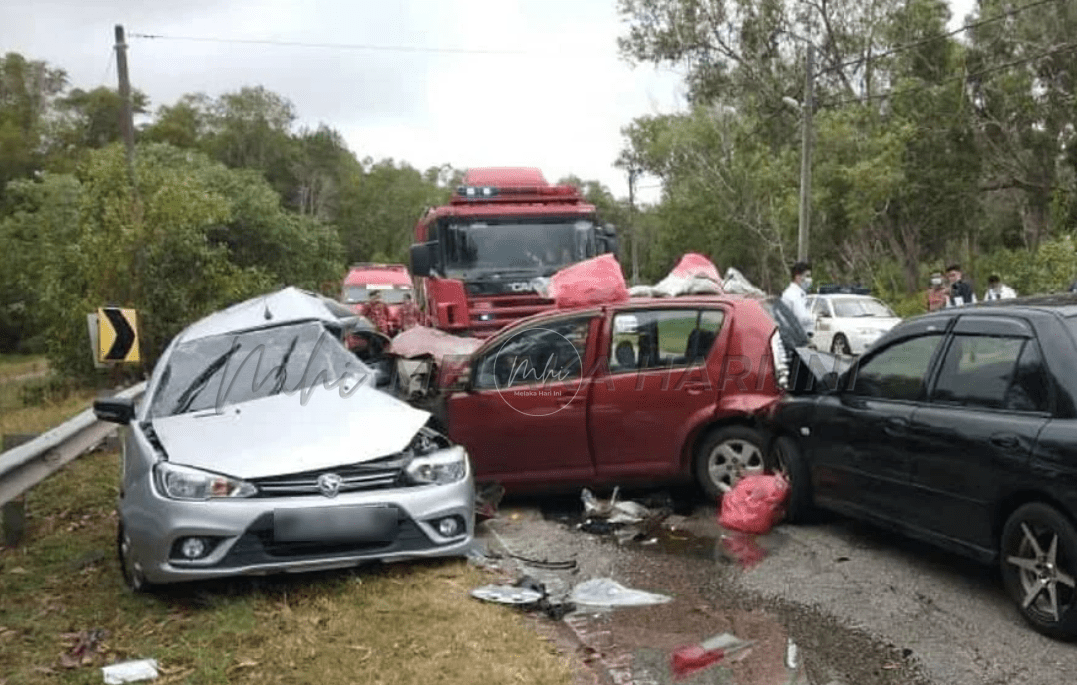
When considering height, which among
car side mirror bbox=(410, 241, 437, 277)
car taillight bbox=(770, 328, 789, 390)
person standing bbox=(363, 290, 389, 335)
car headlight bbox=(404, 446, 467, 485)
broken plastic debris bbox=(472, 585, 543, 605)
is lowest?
broken plastic debris bbox=(472, 585, 543, 605)

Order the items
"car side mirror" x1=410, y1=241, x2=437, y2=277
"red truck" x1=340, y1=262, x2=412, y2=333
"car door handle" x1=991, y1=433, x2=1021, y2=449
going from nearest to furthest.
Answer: "car door handle" x1=991, y1=433, x2=1021, y2=449 < "car side mirror" x1=410, y1=241, x2=437, y2=277 < "red truck" x1=340, y1=262, x2=412, y2=333

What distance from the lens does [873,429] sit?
5.55 m

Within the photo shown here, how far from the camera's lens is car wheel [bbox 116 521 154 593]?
5258mm

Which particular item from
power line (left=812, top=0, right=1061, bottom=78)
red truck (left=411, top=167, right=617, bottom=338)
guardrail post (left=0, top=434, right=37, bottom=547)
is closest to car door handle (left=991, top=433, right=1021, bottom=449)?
guardrail post (left=0, top=434, right=37, bottom=547)

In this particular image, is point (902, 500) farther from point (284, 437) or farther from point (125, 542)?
point (125, 542)

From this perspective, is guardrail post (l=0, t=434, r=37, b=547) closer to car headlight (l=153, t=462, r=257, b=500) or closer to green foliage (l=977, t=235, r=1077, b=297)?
car headlight (l=153, t=462, r=257, b=500)

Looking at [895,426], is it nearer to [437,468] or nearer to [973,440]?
[973,440]

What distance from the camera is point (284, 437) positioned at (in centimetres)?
551

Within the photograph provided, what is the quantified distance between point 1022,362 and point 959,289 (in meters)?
13.1

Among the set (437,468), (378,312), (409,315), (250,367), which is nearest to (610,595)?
(437,468)

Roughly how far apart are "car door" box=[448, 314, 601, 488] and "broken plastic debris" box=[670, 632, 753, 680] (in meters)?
2.85

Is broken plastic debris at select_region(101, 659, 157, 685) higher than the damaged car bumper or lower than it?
lower

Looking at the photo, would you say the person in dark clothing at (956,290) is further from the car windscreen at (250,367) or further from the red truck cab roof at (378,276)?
the red truck cab roof at (378,276)

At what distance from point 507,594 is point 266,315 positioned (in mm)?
3179
